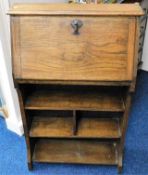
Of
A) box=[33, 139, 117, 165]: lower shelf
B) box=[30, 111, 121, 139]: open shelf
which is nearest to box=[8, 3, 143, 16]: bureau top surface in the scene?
box=[30, 111, 121, 139]: open shelf

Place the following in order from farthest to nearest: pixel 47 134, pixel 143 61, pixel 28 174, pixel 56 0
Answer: pixel 143 61
pixel 56 0
pixel 28 174
pixel 47 134

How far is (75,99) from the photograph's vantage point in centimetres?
141

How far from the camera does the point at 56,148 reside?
1.70m

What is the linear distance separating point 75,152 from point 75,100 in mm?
440

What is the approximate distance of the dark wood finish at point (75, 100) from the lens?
4.45 ft

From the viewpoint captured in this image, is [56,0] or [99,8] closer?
[99,8]

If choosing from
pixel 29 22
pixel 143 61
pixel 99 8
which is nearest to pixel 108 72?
pixel 99 8

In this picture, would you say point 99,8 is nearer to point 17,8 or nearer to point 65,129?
point 17,8

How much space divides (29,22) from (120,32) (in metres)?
0.40

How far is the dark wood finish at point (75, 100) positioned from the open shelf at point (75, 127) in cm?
13

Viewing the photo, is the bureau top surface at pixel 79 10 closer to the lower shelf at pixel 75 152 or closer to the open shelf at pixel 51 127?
the open shelf at pixel 51 127

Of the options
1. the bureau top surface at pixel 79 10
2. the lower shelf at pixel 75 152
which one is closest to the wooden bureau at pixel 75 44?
the bureau top surface at pixel 79 10

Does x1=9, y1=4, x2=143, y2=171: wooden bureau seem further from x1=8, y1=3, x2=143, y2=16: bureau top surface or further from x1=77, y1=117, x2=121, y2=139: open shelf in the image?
x1=77, y1=117, x2=121, y2=139: open shelf

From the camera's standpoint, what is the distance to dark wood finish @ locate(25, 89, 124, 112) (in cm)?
136
